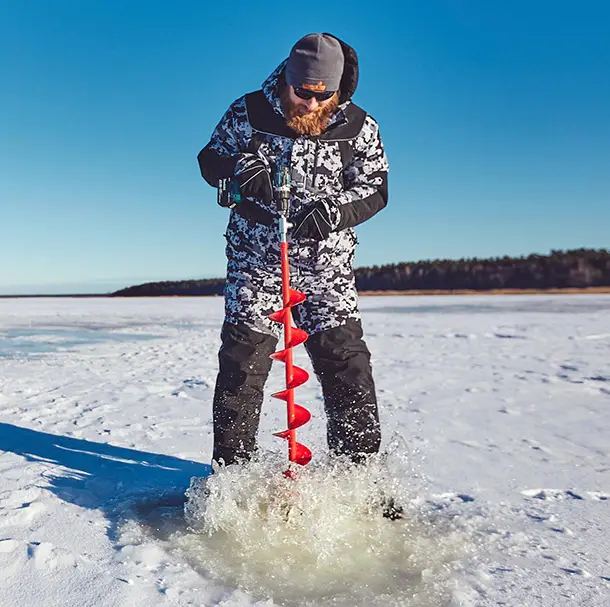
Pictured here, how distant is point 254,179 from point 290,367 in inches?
25.7

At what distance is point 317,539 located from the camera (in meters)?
1.89

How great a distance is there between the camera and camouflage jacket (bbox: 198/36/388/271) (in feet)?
7.08

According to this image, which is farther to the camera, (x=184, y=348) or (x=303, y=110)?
(x=184, y=348)

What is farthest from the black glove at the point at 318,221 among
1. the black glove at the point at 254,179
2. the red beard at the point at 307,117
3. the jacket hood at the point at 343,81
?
the jacket hood at the point at 343,81

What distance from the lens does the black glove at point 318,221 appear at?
2.11 meters

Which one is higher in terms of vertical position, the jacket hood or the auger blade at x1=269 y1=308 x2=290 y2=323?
the jacket hood

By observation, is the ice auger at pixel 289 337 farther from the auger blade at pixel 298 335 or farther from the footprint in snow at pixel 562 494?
the footprint in snow at pixel 562 494

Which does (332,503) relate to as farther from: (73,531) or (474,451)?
(474,451)

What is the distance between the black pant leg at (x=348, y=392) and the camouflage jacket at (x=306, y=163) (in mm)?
283

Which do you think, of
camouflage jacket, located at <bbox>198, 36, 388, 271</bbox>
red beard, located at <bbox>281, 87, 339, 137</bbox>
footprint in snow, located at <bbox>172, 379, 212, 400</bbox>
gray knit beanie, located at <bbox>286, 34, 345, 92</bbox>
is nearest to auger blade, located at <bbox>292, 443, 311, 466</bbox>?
camouflage jacket, located at <bbox>198, 36, 388, 271</bbox>

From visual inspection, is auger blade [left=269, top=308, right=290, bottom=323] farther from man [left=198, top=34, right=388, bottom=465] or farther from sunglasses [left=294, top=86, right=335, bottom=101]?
sunglasses [left=294, top=86, right=335, bottom=101]

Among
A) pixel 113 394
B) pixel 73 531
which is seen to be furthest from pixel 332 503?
pixel 113 394

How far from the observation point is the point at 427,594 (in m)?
1.64

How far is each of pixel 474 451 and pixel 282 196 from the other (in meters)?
1.78
